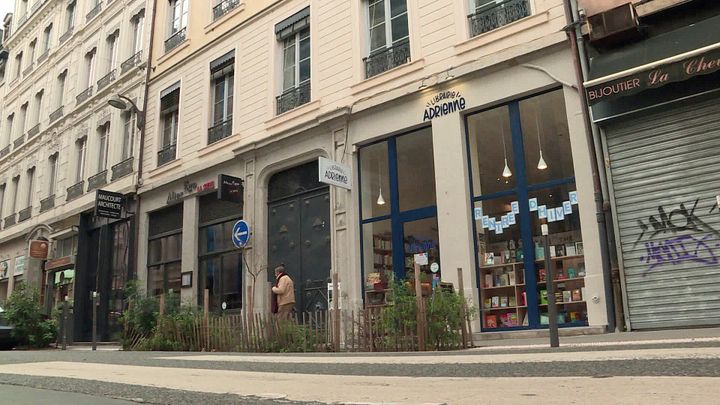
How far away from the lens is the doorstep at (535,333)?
8.57 meters

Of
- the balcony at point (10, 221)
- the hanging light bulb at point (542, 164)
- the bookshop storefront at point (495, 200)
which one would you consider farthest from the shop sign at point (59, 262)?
the hanging light bulb at point (542, 164)

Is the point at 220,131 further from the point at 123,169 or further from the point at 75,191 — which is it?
the point at 75,191

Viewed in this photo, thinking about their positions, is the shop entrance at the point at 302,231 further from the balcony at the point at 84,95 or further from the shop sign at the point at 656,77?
the balcony at the point at 84,95

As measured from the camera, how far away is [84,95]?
22125mm

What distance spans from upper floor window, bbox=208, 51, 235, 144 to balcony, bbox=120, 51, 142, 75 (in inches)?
176

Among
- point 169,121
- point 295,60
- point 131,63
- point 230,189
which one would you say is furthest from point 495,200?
point 131,63

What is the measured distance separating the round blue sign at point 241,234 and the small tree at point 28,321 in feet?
23.0

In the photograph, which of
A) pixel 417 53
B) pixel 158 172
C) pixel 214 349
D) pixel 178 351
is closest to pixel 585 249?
pixel 417 53

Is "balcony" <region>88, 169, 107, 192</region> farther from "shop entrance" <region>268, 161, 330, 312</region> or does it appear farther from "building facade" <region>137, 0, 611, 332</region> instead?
"shop entrance" <region>268, 161, 330, 312</region>

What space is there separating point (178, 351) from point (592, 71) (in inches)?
348

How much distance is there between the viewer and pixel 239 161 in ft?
49.0

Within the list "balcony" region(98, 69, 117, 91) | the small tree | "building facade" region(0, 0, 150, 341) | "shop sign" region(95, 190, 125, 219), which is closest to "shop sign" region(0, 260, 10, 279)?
"building facade" region(0, 0, 150, 341)

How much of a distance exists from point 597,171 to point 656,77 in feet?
5.33

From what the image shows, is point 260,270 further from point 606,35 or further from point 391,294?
point 606,35
